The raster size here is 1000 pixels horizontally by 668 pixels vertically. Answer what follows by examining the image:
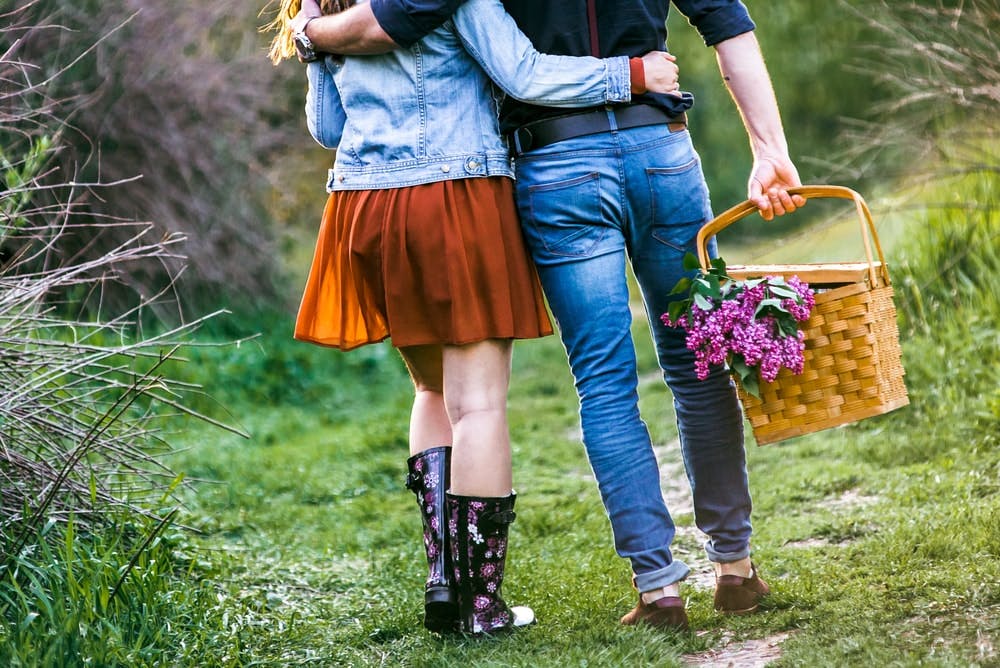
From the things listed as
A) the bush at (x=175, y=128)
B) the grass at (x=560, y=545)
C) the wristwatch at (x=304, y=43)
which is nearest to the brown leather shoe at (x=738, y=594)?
the grass at (x=560, y=545)

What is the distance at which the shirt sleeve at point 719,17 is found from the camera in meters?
2.69

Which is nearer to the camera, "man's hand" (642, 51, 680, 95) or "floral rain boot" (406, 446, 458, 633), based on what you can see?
"man's hand" (642, 51, 680, 95)

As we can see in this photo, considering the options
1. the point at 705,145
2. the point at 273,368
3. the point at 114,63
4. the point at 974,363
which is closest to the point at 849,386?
the point at 974,363

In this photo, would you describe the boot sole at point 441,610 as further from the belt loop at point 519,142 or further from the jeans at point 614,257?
the belt loop at point 519,142

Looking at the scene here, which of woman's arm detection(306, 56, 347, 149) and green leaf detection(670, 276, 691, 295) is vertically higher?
woman's arm detection(306, 56, 347, 149)

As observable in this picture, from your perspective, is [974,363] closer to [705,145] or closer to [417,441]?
[417,441]

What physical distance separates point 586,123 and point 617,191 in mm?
162

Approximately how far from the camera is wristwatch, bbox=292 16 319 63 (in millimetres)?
2725

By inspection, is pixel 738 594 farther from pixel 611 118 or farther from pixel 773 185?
pixel 611 118

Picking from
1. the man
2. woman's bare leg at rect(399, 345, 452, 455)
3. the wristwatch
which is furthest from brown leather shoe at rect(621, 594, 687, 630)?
the wristwatch

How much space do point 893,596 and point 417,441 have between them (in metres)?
1.16

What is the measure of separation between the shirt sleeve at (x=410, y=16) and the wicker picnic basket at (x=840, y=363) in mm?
725

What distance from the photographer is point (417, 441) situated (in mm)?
2857

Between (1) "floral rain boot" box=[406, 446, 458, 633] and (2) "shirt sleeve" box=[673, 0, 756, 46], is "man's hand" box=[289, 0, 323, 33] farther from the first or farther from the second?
(1) "floral rain boot" box=[406, 446, 458, 633]
